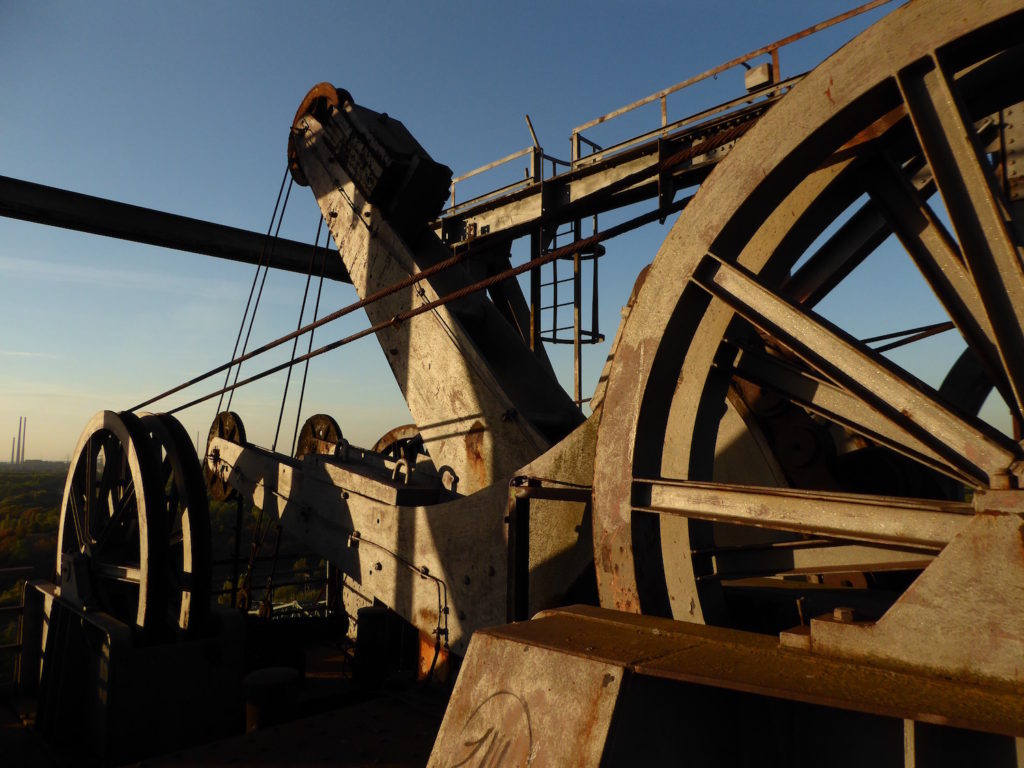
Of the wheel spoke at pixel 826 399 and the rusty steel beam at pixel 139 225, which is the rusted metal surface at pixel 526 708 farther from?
the rusty steel beam at pixel 139 225

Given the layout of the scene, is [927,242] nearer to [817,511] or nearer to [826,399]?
[826,399]

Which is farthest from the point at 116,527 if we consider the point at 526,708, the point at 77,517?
the point at 526,708

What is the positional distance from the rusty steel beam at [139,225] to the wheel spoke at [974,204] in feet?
15.6

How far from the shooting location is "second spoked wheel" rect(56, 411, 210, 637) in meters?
5.96

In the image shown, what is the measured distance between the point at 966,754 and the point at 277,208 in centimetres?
687

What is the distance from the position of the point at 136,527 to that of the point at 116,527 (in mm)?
363

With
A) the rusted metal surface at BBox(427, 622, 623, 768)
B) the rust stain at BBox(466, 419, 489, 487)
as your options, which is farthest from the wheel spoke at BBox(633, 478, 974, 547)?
the rust stain at BBox(466, 419, 489, 487)

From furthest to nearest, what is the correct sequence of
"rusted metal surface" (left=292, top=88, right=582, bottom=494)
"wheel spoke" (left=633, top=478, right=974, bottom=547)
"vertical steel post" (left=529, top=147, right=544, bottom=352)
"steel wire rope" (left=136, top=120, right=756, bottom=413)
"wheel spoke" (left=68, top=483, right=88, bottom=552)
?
"vertical steel post" (left=529, top=147, right=544, bottom=352), "wheel spoke" (left=68, top=483, right=88, bottom=552), "rusted metal surface" (left=292, top=88, right=582, bottom=494), "steel wire rope" (left=136, top=120, right=756, bottom=413), "wheel spoke" (left=633, top=478, right=974, bottom=547)

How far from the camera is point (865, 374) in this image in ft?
7.82

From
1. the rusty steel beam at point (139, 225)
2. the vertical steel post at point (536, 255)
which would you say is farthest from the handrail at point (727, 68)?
the rusty steel beam at point (139, 225)

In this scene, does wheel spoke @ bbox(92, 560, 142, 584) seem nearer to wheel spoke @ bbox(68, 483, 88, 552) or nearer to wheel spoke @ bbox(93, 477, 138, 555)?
wheel spoke @ bbox(93, 477, 138, 555)

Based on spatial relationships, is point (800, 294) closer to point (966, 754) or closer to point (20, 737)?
point (966, 754)

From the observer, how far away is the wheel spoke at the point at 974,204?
6.70 ft

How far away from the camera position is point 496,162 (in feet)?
35.7
